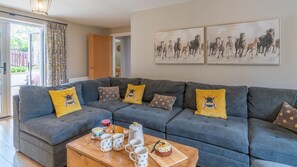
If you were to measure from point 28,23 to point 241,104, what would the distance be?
4515mm

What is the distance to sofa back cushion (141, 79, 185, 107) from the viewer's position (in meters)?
2.85

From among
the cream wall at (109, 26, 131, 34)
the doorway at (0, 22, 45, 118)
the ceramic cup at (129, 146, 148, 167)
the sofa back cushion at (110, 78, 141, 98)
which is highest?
the cream wall at (109, 26, 131, 34)

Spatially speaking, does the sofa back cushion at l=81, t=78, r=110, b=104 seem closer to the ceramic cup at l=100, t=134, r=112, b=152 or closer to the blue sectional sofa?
the blue sectional sofa

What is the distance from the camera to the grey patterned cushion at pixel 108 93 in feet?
10.6

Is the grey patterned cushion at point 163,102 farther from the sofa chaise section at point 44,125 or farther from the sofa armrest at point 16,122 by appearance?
the sofa armrest at point 16,122

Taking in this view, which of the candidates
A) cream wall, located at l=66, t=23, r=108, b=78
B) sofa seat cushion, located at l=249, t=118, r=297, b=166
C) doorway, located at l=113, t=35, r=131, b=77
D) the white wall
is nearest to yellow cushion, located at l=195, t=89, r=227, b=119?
sofa seat cushion, located at l=249, t=118, r=297, b=166

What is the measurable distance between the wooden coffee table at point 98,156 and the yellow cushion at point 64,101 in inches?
37.7

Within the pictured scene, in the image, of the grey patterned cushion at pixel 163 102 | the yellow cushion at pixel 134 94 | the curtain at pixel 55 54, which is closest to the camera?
the grey patterned cushion at pixel 163 102

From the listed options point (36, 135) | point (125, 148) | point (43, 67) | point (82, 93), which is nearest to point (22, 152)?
point (36, 135)

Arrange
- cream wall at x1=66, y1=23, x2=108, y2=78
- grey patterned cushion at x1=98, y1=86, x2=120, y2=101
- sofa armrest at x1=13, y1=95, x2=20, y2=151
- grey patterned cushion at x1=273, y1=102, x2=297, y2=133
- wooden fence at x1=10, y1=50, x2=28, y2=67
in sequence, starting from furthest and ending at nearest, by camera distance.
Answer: cream wall at x1=66, y1=23, x2=108, y2=78 → wooden fence at x1=10, y1=50, x2=28, y2=67 → grey patterned cushion at x1=98, y1=86, x2=120, y2=101 → sofa armrest at x1=13, y1=95, x2=20, y2=151 → grey patterned cushion at x1=273, y1=102, x2=297, y2=133

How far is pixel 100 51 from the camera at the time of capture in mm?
5258

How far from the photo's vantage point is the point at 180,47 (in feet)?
10.8

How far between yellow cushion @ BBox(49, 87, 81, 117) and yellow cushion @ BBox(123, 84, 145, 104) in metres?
0.83

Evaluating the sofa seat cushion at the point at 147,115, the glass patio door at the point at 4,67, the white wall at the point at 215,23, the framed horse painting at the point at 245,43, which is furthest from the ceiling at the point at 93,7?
the sofa seat cushion at the point at 147,115
